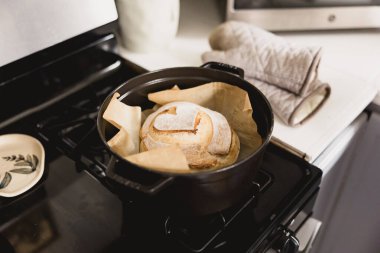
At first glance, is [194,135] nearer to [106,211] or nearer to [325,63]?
[106,211]

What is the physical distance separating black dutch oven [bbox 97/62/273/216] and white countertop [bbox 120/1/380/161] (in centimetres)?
13

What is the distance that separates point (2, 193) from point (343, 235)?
0.74 metres

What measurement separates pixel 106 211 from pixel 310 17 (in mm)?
593

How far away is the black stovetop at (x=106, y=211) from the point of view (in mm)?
507

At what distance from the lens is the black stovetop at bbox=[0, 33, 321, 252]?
0.51 metres

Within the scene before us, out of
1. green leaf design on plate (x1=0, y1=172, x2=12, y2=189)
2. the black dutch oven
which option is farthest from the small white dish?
the black dutch oven

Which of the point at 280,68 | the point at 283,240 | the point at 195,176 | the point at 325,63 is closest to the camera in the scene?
the point at 195,176

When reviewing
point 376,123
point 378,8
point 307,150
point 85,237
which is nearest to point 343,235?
point 376,123

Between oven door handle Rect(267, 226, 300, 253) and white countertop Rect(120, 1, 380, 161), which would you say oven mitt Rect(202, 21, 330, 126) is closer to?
white countertop Rect(120, 1, 380, 161)

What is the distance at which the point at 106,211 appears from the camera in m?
0.56

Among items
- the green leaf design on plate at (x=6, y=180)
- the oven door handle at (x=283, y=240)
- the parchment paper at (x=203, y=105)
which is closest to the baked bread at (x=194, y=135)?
the parchment paper at (x=203, y=105)

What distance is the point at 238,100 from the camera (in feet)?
1.79

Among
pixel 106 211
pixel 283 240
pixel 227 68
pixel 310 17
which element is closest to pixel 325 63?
pixel 310 17

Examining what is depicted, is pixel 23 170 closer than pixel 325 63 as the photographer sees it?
Yes
